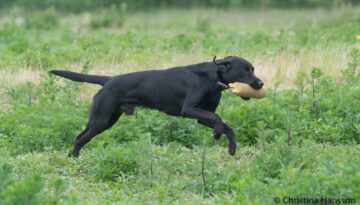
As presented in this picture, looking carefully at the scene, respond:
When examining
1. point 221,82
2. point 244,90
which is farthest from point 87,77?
point 244,90

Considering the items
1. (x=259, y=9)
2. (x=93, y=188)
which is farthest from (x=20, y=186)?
(x=259, y=9)

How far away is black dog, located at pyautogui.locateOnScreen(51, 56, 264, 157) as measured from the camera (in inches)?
251

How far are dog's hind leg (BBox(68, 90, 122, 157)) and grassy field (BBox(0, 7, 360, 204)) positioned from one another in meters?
0.17

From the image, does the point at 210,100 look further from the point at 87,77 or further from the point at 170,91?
the point at 87,77

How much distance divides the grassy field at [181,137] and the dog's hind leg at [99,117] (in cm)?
17

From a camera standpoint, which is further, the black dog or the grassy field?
the black dog

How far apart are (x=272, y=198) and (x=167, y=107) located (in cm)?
258

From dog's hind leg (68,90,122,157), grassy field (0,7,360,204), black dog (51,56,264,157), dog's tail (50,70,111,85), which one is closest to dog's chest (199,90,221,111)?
black dog (51,56,264,157)

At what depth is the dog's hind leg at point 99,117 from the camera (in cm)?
655

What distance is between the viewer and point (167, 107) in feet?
21.8

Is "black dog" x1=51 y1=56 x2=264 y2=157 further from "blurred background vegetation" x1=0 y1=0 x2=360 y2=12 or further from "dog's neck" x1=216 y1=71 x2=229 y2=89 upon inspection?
"blurred background vegetation" x1=0 y1=0 x2=360 y2=12

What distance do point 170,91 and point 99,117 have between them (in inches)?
36.4

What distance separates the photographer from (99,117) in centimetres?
659

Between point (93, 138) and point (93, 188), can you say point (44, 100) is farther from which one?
point (93, 188)
